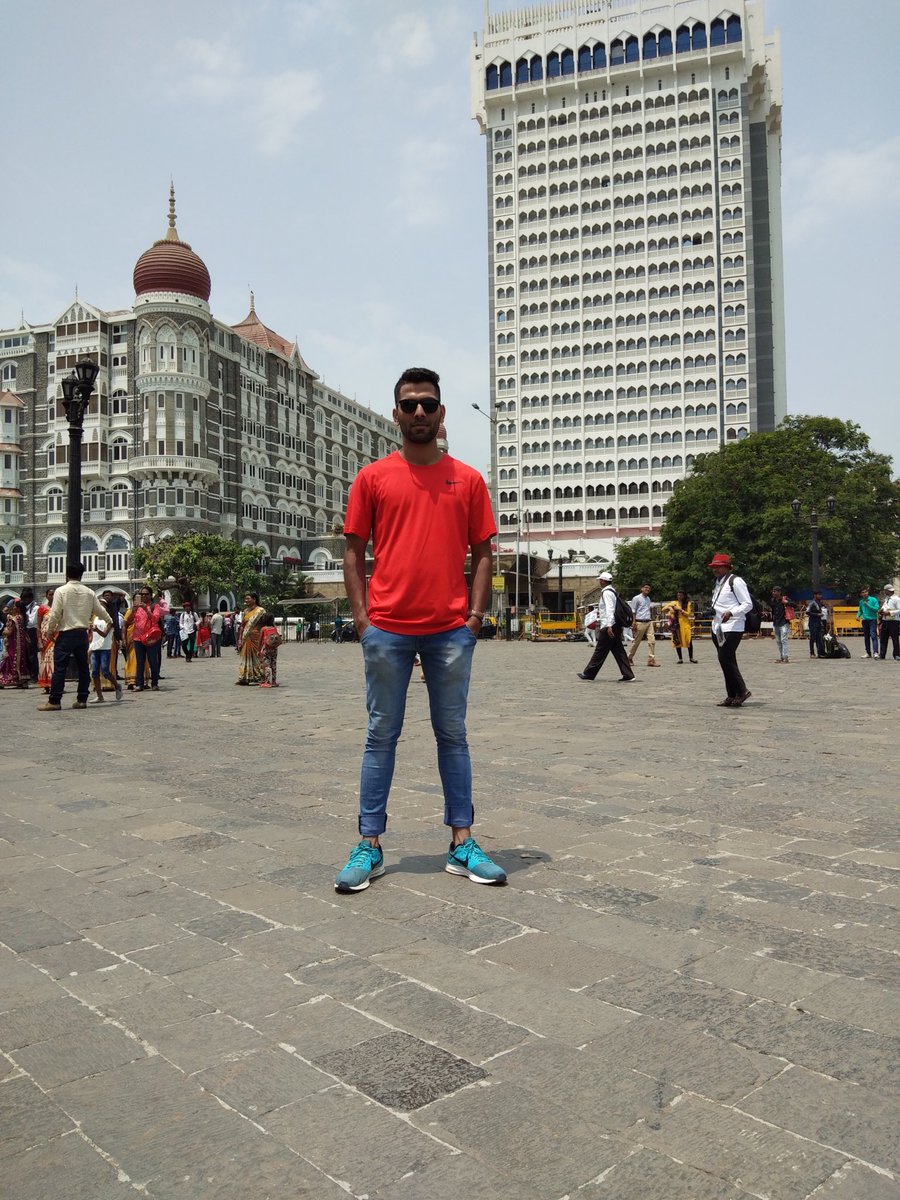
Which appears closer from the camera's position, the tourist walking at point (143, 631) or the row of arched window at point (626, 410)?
the tourist walking at point (143, 631)

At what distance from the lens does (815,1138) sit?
1.86 m

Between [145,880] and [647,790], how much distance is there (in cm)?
307

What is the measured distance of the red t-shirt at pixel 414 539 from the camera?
3760 mm

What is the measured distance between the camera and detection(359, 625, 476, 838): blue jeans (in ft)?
12.4

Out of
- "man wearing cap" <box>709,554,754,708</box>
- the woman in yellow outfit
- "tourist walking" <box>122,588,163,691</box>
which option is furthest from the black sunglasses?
the woman in yellow outfit

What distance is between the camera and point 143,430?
69625mm

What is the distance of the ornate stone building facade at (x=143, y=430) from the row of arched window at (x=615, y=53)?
35413 mm

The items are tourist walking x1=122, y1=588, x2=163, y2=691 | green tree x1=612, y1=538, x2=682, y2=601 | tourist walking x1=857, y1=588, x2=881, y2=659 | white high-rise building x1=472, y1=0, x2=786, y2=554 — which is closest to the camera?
tourist walking x1=122, y1=588, x2=163, y2=691

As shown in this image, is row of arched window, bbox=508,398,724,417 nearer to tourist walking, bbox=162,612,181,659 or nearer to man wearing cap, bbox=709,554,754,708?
tourist walking, bbox=162,612,181,659

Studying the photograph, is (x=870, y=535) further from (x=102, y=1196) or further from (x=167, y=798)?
(x=102, y=1196)

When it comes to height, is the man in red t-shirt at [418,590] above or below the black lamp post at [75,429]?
below

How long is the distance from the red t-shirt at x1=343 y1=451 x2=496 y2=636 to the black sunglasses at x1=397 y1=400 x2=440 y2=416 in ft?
0.67

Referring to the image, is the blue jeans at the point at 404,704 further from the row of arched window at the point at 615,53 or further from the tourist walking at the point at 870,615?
the row of arched window at the point at 615,53

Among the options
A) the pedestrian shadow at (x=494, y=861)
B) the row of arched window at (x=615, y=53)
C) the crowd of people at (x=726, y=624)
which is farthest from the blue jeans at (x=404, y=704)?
the row of arched window at (x=615, y=53)
